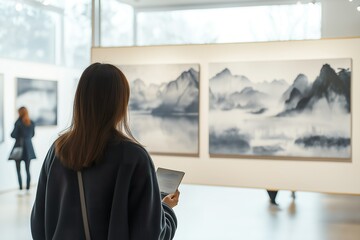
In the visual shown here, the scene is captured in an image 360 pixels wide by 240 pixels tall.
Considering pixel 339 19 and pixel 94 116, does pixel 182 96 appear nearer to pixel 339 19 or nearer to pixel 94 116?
pixel 339 19

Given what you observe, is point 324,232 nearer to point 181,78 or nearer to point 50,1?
point 181,78

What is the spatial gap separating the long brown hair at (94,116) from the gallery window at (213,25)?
5668mm

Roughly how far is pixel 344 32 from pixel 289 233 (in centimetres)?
298

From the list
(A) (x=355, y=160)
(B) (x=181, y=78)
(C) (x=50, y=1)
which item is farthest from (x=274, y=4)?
(C) (x=50, y=1)

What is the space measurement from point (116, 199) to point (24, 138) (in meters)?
8.43

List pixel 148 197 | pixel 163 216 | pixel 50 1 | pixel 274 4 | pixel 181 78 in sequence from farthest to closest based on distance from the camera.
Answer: pixel 50 1 → pixel 181 78 → pixel 274 4 → pixel 163 216 → pixel 148 197

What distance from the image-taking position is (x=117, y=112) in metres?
2.20

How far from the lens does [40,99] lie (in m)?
10.7

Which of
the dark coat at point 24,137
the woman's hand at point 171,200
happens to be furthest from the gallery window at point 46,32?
the woman's hand at point 171,200

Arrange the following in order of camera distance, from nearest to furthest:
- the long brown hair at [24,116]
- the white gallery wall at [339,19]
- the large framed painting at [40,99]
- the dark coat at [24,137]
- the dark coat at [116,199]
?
1. the dark coat at [116,199]
2. the white gallery wall at [339,19]
3. the dark coat at [24,137]
4. the long brown hair at [24,116]
5. the large framed painting at [40,99]

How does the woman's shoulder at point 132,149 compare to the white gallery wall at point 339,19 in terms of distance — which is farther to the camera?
the white gallery wall at point 339,19

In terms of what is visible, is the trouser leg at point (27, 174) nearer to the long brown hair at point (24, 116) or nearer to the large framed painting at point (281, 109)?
the long brown hair at point (24, 116)

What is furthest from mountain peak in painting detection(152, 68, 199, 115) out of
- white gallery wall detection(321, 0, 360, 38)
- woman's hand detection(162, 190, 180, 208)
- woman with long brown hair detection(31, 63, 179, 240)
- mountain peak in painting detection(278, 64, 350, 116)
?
woman with long brown hair detection(31, 63, 179, 240)

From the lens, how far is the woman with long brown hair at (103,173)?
2.12 metres
